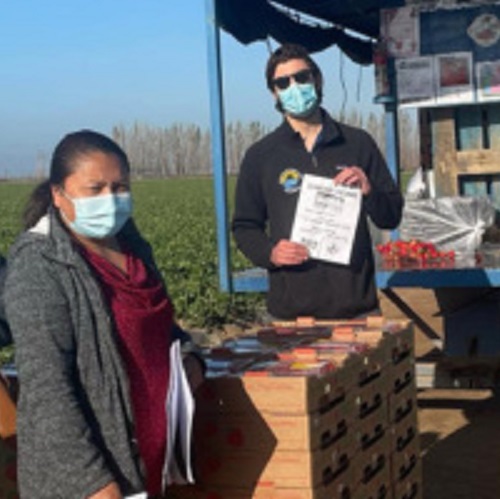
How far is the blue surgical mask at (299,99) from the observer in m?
4.72

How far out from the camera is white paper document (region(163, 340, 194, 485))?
328 cm

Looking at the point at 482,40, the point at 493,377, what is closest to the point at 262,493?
the point at 493,377

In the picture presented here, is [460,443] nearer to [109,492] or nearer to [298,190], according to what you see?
[298,190]

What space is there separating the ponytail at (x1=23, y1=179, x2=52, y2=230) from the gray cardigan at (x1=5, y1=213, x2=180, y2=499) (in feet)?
0.70

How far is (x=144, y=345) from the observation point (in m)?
3.17

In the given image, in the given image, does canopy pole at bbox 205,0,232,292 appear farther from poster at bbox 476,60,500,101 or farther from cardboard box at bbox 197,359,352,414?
cardboard box at bbox 197,359,352,414

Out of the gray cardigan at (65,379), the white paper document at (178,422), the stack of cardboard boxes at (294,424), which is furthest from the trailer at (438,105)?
the gray cardigan at (65,379)

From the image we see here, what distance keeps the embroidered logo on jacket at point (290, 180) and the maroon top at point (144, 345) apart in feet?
5.32

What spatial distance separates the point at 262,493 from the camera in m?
3.59

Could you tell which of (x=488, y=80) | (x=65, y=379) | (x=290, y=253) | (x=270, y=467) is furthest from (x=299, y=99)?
(x=488, y=80)

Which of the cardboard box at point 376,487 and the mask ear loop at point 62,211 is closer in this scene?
the mask ear loop at point 62,211

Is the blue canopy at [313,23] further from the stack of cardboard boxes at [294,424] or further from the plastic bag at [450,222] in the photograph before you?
Answer: the stack of cardboard boxes at [294,424]

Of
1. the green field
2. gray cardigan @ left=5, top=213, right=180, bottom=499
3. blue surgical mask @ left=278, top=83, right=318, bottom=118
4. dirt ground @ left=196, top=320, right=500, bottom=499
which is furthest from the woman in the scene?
dirt ground @ left=196, top=320, right=500, bottom=499

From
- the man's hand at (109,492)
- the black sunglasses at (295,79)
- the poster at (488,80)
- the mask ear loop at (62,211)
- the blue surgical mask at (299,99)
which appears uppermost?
the poster at (488,80)
